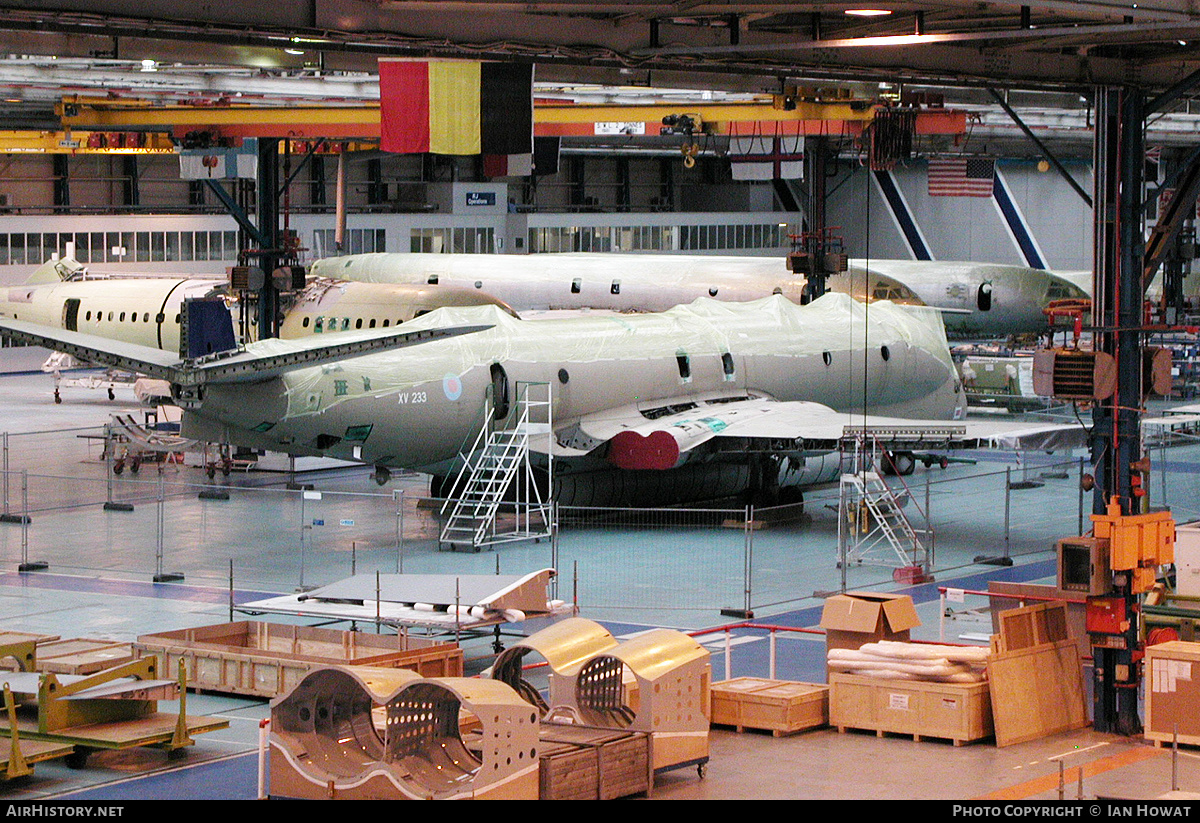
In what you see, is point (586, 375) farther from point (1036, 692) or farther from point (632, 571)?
point (1036, 692)

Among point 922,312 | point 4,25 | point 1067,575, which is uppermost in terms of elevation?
point 4,25

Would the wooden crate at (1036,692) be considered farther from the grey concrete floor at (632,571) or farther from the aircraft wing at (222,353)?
the aircraft wing at (222,353)

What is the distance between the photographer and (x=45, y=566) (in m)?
29.9

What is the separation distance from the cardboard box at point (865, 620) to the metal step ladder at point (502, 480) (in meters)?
10.9

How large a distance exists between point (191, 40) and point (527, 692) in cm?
726

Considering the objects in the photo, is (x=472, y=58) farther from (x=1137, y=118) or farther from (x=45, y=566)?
(x=45, y=566)

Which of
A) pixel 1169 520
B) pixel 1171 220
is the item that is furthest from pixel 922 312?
pixel 1169 520

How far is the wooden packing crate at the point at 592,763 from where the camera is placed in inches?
634

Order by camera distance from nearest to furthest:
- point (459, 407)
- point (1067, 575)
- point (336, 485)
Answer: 1. point (1067, 575)
2. point (459, 407)
3. point (336, 485)

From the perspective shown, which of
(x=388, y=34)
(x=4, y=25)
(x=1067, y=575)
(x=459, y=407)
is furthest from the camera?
(x=459, y=407)

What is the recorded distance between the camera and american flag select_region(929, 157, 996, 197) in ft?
155

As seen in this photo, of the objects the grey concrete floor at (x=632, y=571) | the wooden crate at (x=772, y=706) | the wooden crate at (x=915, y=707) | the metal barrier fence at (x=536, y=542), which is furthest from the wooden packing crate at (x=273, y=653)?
the wooden crate at (x=915, y=707)

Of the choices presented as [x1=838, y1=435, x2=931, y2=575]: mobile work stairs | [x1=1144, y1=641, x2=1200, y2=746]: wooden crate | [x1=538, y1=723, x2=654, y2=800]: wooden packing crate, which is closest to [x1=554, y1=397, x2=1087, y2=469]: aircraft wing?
[x1=838, y1=435, x2=931, y2=575]: mobile work stairs

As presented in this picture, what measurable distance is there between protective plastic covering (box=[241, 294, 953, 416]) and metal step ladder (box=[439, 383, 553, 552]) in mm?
1032
